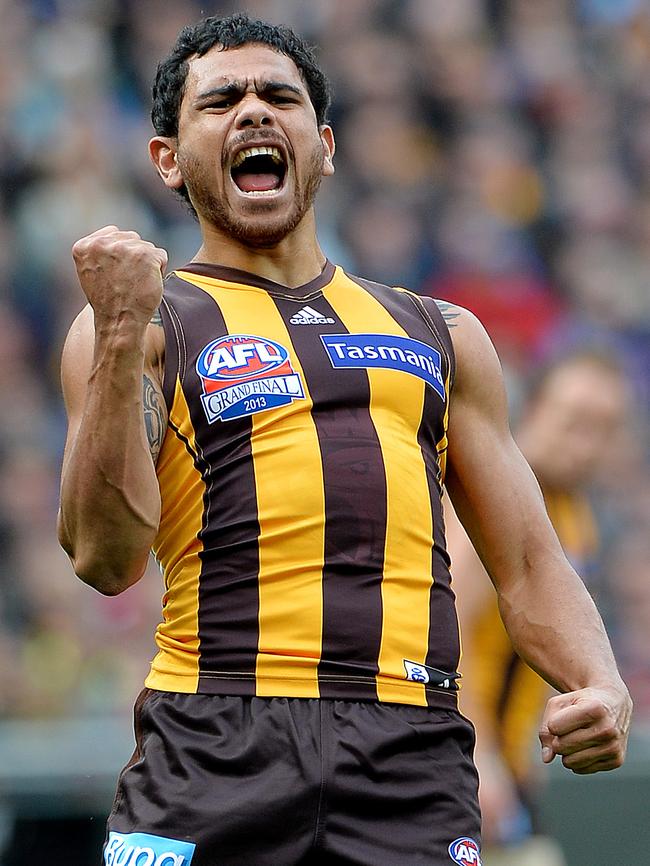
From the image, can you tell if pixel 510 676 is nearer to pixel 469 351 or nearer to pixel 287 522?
pixel 469 351

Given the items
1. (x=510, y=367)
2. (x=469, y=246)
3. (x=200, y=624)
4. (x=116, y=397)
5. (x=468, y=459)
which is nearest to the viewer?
(x=116, y=397)

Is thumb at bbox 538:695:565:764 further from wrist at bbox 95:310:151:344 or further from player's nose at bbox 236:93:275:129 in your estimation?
player's nose at bbox 236:93:275:129

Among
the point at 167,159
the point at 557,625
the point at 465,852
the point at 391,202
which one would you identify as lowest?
the point at 465,852

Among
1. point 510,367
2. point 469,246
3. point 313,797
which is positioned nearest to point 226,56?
point 313,797

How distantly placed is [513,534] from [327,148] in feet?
3.39

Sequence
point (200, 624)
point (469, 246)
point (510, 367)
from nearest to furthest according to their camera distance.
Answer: point (200, 624), point (510, 367), point (469, 246)

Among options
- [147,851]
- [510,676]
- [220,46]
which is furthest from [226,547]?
[510,676]

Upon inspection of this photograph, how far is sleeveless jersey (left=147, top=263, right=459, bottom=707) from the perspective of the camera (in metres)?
3.19

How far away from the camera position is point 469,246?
10.7m

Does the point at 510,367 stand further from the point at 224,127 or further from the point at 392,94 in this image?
the point at 224,127

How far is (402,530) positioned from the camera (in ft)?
10.9

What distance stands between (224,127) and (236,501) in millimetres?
883

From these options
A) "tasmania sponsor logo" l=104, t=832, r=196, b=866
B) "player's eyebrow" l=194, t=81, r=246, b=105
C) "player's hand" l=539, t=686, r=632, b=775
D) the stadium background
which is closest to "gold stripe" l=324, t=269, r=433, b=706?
"player's hand" l=539, t=686, r=632, b=775

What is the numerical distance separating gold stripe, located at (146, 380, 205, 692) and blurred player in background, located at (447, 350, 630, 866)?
2.24 meters
